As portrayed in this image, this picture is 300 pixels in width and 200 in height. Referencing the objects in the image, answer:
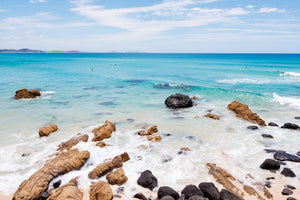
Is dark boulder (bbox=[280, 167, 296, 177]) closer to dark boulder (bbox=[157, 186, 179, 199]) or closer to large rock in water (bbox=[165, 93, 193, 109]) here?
dark boulder (bbox=[157, 186, 179, 199])

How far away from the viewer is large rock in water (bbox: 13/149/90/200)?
24.0 ft

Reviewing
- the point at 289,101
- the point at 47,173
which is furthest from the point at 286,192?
the point at 289,101

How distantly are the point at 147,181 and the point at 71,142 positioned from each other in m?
5.90

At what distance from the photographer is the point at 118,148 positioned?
11531 mm

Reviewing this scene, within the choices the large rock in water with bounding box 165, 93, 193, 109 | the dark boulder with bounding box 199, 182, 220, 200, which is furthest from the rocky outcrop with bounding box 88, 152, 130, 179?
the large rock in water with bounding box 165, 93, 193, 109

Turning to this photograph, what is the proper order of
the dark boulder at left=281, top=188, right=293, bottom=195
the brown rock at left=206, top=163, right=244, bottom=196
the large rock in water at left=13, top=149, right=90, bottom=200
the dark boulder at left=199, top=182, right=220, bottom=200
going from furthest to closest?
the brown rock at left=206, top=163, right=244, bottom=196, the dark boulder at left=281, top=188, right=293, bottom=195, the large rock in water at left=13, top=149, right=90, bottom=200, the dark boulder at left=199, top=182, right=220, bottom=200

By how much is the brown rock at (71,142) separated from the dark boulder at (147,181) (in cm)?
519

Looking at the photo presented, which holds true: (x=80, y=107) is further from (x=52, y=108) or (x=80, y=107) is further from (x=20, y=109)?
(x=20, y=109)

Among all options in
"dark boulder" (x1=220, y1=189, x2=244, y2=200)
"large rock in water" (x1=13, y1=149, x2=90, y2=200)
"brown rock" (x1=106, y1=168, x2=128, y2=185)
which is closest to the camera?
"dark boulder" (x1=220, y1=189, x2=244, y2=200)

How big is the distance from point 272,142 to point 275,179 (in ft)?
13.5

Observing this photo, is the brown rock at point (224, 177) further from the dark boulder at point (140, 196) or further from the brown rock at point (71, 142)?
the brown rock at point (71, 142)

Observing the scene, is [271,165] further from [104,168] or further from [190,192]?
[104,168]

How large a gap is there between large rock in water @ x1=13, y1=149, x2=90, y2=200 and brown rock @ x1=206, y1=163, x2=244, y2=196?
19.6 feet

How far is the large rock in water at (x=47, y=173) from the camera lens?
24.0 feet
